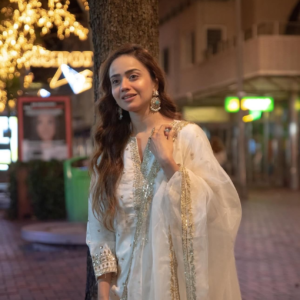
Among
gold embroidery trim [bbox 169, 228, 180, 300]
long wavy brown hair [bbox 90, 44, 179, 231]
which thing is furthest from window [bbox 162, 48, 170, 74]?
gold embroidery trim [bbox 169, 228, 180, 300]

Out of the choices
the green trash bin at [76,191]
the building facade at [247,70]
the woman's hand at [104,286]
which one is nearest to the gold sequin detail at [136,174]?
the woman's hand at [104,286]

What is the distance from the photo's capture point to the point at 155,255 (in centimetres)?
257

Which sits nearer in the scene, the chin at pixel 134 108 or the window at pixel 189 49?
the chin at pixel 134 108

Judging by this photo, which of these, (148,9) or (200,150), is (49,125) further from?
(200,150)

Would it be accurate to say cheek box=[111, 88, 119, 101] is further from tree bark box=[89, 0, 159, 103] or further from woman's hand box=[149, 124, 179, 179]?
tree bark box=[89, 0, 159, 103]

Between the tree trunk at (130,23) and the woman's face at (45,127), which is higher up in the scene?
the tree trunk at (130,23)

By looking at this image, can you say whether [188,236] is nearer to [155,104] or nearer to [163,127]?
[163,127]

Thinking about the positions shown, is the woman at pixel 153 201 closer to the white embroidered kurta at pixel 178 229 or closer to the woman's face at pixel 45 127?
the white embroidered kurta at pixel 178 229

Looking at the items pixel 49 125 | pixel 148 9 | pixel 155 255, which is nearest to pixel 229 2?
pixel 49 125

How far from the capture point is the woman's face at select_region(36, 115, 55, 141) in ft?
48.4

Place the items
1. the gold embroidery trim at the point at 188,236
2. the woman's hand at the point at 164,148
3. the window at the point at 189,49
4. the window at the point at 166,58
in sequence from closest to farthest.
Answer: the gold embroidery trim at the point at 188,236 < the woman's hand at the point at 164,148 < the window at the point at 189,49 < the window at the point at 166,58

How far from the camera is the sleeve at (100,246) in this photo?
2.79 m

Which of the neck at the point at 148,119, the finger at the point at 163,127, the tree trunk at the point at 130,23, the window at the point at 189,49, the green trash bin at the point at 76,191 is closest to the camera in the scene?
the finger at the point at 163,127

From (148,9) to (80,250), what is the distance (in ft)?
19.2
